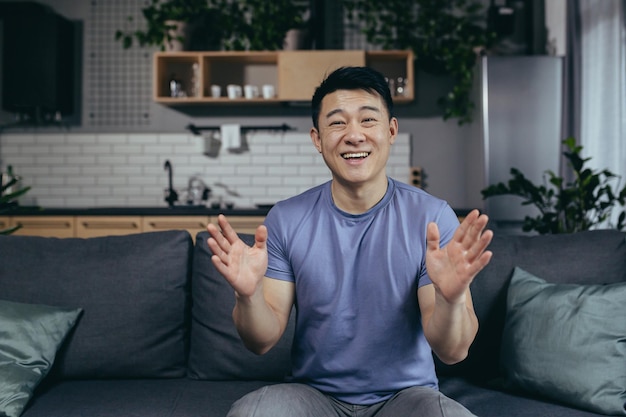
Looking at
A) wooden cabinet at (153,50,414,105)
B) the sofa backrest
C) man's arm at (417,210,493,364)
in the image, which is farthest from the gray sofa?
wooden cabinet at (153,50,414,105)

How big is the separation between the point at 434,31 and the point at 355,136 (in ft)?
11.8

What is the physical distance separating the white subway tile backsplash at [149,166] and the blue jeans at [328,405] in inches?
136

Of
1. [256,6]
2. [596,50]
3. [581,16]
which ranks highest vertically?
[256,6]

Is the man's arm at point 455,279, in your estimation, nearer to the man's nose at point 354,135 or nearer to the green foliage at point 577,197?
the man's nose at point 354,135

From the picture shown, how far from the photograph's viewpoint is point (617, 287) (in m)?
1.64

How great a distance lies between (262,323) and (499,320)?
84 centimetres

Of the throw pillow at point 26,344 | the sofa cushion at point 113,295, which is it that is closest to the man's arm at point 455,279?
the sofa cushion at point 113,295

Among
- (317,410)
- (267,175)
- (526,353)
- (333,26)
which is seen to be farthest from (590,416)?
(333,26)

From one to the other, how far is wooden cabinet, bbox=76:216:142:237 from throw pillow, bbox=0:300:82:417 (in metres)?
2.31

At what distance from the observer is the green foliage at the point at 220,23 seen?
4582 millimetres

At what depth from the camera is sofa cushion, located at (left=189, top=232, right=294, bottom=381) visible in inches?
70.6

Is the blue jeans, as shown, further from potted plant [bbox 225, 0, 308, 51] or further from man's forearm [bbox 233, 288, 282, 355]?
potted plant [bbox 225, 0, 308, 51]

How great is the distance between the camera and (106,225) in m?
4.06

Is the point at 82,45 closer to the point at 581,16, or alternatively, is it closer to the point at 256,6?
the point at 256,6
